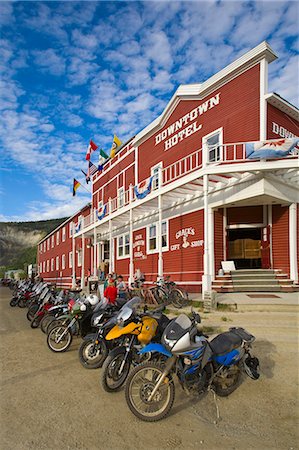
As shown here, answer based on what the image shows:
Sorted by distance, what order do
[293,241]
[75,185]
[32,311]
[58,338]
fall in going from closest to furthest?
1. [58,338]
2. [32,311]
3. [293,241]
4. [75,185]

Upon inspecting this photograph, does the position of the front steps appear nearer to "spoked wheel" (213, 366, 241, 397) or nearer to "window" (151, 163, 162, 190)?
"window" (151, 163, 162, 190)

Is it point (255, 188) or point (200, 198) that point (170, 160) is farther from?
point (255, 188)

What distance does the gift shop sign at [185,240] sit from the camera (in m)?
13.9

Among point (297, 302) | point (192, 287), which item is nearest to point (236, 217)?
point (192, 287)

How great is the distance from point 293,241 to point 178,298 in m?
4.85

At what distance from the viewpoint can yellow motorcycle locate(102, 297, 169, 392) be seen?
4.51 m

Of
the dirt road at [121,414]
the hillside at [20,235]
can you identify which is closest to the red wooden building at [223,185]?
the dirt road at [121,414]

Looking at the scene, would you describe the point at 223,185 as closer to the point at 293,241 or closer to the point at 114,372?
the point at 293,241

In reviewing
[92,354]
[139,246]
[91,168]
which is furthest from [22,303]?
[92,354]

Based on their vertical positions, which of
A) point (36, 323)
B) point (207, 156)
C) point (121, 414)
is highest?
point (207, 156)

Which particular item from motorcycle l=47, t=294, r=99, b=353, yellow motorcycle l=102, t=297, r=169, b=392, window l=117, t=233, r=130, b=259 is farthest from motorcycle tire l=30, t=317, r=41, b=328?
window l=117, t=233, r=130, b=259

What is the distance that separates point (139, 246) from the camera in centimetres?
1872

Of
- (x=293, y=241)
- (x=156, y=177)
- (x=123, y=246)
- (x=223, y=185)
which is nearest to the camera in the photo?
(x=293, y=241)

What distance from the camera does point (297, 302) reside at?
8695mm
